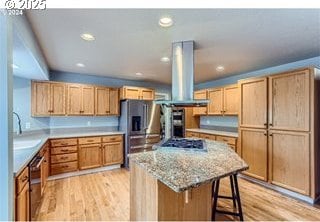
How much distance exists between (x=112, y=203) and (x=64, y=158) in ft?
5.65

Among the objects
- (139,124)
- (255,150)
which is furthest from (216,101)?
(139,124)

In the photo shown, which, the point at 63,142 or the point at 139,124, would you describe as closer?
the point at 63,142

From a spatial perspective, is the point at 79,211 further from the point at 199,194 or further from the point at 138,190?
the point at 199,194

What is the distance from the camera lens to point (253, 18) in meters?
1.98

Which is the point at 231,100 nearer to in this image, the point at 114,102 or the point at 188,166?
the point at 114,102

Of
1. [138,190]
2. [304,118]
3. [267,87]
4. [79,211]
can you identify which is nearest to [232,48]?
[267,87]

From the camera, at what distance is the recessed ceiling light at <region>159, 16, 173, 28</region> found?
198 cm

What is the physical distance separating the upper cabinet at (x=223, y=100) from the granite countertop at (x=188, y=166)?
2.35m

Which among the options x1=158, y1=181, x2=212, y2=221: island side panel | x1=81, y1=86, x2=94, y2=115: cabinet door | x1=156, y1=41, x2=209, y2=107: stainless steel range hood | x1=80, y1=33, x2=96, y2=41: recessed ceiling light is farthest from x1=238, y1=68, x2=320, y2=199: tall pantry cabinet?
x1=81, y1=86, x2=94, y2=115: cabinet door

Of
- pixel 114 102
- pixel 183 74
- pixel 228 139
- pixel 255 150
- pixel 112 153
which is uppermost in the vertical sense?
pixel 183 74

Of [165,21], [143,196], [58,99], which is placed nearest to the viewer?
[143,196]

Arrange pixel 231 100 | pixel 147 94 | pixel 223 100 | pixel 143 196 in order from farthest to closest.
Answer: pixel 147 94, pixel 223 100, pixel 231 100, pixel 143 196

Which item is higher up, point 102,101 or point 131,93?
point 131,93

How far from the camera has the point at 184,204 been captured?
169 cm
